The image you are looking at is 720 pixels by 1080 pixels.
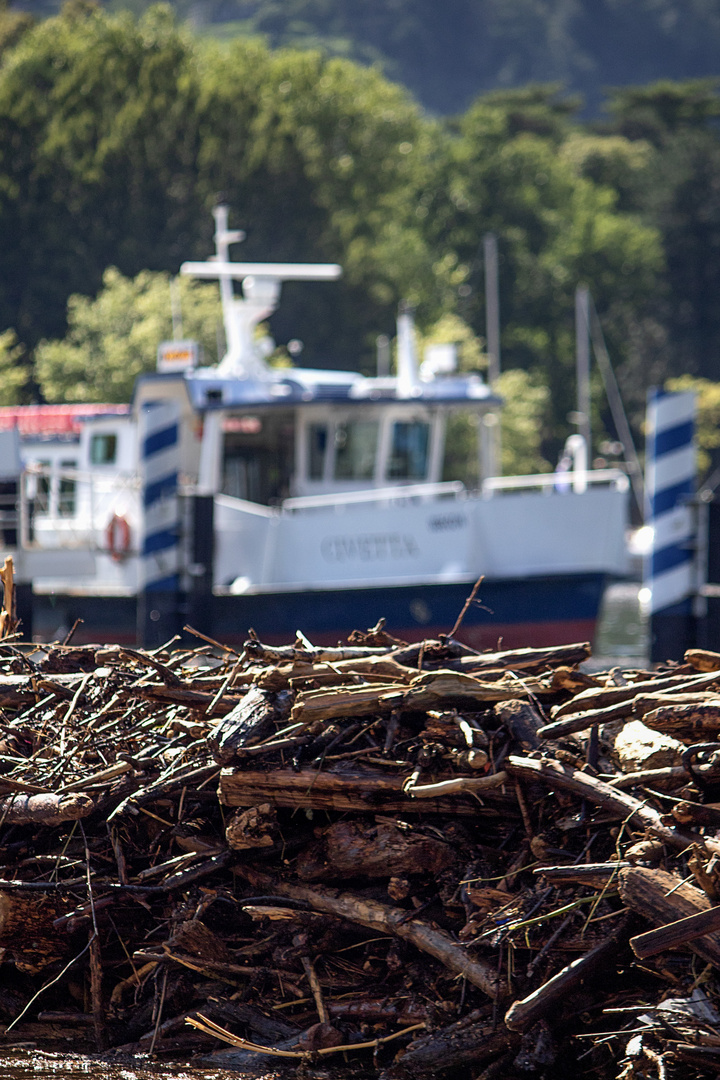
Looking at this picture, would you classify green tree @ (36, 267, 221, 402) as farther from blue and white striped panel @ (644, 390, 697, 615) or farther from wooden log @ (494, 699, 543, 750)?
wooden log @ (494, 699, 543, 750)

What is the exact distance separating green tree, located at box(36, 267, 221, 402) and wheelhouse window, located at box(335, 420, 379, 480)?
65.1 ft

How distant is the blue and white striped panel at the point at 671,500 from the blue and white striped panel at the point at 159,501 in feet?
14.2

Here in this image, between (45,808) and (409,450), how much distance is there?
11.6 metres

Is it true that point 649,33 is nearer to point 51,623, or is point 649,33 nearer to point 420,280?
point 420,280

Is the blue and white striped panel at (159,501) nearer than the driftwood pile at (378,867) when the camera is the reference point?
No

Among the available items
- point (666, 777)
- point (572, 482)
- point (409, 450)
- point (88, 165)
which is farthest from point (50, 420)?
point (88, 165)

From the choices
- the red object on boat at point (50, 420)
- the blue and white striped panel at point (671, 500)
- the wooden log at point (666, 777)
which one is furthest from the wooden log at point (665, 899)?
the red object on boat at point (50, 420)

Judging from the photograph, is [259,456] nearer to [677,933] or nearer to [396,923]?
[396,923]

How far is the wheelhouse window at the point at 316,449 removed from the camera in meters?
15.4

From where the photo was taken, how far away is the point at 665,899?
11.5 ft

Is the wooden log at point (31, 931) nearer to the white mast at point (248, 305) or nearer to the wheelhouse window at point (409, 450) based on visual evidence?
the wheelhouse window at point (409, 450)

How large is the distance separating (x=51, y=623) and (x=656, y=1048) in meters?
11.5

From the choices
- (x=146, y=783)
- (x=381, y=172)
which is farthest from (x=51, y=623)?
(x=381, y=172)

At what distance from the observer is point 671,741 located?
386 centimetres
